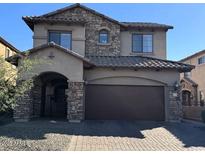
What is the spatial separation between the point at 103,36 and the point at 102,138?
1149 centimetres

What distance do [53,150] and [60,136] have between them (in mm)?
2622

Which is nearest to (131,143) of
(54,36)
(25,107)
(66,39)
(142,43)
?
(25,107)

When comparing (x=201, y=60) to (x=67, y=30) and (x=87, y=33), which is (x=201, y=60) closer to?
(x=87, y=33)

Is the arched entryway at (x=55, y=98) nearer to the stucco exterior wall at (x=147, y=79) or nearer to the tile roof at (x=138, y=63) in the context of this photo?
the tile roof at (x=138, y=63)

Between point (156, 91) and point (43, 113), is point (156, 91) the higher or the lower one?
the higher one

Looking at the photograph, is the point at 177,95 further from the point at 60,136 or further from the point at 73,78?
the point at 60,136

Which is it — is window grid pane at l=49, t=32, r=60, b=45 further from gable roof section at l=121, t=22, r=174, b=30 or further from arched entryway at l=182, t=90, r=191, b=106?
arched entryway at l=182, t=90, r=191, b=106

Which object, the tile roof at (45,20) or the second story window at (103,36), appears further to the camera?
the second story window at (103,36)

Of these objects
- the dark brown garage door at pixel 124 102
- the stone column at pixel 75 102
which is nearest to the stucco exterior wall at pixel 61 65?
the stone column at pixel 75 102

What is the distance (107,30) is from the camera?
22438mm

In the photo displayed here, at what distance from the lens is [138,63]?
63.8ft

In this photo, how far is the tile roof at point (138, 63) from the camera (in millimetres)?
18953

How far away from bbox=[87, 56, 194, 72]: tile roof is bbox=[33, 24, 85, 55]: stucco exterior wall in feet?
4.49

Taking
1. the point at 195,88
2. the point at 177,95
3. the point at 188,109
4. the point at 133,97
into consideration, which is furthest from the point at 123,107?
the point at 195,88
